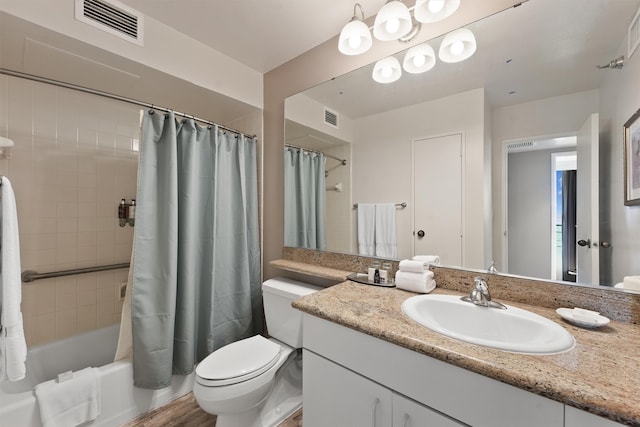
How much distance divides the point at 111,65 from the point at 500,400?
2.28 m

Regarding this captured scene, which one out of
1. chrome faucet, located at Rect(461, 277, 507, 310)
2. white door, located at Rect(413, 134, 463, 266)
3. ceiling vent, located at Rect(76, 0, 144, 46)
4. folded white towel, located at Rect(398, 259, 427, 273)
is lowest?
chrome faucet, located at Rect(461, 277, 507, 310)

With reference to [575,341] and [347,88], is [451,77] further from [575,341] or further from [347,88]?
[575,341]

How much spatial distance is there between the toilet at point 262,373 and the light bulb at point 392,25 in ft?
4.84

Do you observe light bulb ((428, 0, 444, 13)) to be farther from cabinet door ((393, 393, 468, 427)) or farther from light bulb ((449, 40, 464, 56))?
cabinet door ((393, 393, 468, 427))

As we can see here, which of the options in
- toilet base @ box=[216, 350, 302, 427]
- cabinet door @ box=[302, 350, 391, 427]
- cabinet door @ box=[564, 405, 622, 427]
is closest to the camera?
cabinet door @ box=[564, 405, 622, 427]

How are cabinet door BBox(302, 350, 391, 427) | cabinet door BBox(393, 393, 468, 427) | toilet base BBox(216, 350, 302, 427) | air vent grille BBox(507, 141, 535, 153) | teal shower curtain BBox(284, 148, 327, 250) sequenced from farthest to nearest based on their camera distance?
teal shower curtain BBox(284, 148, 327, 250), toilet base BBox(216, 350, 302, 427), air vent grille BBox(507, 141, 535, 153), cabinet door BBox(302, 350, 391, 427), cabinet door BBox(393, 393, 468, 427)

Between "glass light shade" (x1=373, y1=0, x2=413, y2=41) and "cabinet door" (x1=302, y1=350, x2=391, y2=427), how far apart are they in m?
1.52

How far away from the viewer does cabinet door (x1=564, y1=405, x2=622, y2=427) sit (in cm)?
52

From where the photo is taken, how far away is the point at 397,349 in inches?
31.3

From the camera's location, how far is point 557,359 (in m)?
0.66

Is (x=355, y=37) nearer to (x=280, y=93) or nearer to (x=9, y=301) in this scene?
(x=280, y=93)

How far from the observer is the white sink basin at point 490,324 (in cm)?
72

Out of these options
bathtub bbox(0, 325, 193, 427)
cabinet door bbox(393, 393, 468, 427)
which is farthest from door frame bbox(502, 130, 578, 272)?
bathtub bbox(0, 325, 193, 427)

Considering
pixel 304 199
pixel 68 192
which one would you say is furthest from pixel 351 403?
pixel 68 192
